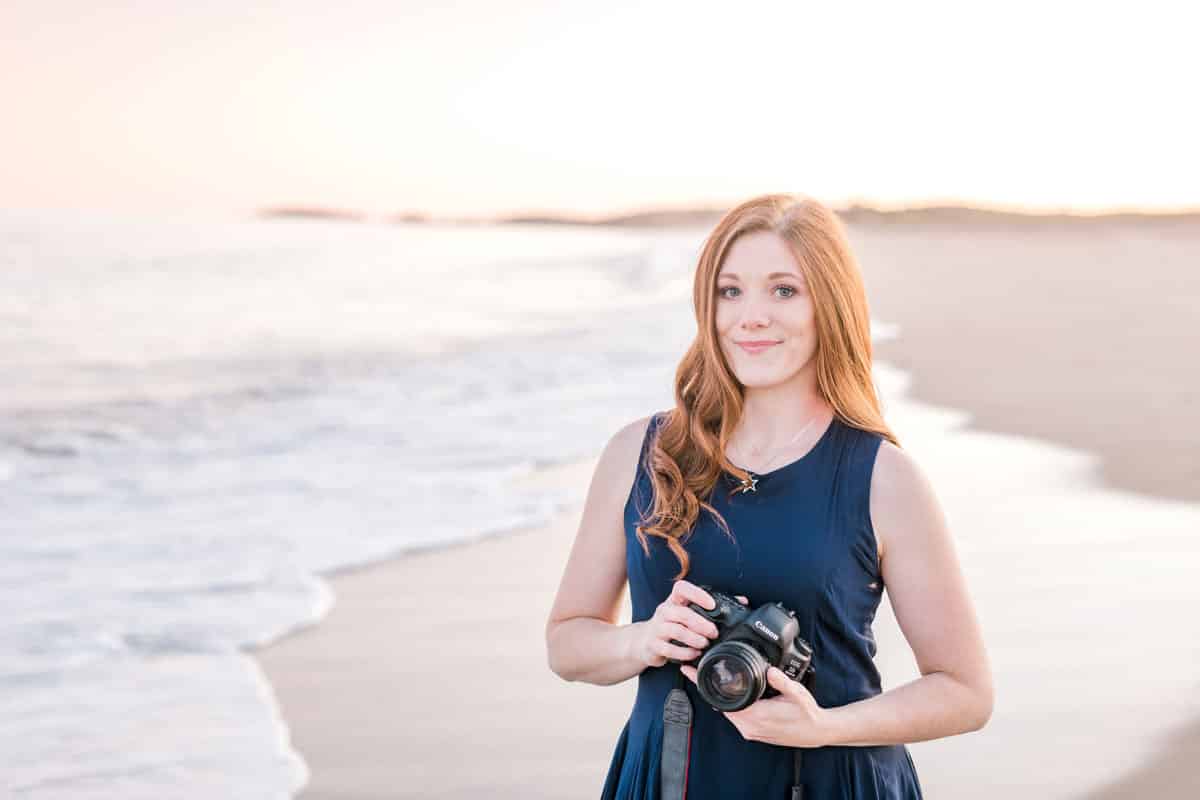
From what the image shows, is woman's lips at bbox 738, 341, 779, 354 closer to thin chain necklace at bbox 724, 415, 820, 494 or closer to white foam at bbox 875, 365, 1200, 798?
thin chain necklace at bbox 724, 415, 820, 494

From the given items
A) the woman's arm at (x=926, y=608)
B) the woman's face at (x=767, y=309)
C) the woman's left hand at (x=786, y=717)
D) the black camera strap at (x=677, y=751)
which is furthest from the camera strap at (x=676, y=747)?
the woman's face at (x=767, y=309)

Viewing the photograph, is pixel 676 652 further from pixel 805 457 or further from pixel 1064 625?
pixel 1064 625

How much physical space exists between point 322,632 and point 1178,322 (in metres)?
13.1

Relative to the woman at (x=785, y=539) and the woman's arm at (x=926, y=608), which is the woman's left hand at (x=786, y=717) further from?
the woman's arm at (x=926, y=608)

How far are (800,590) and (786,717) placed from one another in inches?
7.4

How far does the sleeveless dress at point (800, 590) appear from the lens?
184cm

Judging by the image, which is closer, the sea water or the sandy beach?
the sandy beach

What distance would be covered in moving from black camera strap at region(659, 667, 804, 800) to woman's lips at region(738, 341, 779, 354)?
517mm

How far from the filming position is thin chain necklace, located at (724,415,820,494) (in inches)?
75.2

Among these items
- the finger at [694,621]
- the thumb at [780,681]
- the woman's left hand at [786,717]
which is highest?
the finger at [694,621]

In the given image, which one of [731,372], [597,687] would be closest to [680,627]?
[731,372]

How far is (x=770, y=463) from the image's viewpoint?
194 centimetres

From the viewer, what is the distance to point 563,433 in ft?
31.6

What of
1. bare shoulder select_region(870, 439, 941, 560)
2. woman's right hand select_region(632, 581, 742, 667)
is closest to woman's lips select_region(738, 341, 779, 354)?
bare shoulder select_region(870, 439, 941, 560)
